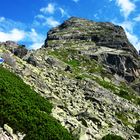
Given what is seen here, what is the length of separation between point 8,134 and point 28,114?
15.5ft

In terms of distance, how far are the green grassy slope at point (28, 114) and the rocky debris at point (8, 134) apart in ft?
1.85

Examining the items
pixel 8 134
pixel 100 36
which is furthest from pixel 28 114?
pixel 100 36

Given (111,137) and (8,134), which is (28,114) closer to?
(8,134)

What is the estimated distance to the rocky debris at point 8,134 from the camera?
117 ft

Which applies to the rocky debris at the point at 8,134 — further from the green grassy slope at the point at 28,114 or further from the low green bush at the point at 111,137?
the low green bush at the point at 111,137

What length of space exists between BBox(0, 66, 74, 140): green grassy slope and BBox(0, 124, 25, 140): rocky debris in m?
0.56

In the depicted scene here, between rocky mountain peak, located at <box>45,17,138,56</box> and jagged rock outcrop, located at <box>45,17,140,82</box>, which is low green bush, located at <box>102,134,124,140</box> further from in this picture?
rocky mountain peak, located at <box>45,17,138,56</box>

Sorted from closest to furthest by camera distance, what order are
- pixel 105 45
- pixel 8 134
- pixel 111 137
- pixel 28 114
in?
pixel 8 134
pixel 28 114
pixel 111 137
pixel 105 45

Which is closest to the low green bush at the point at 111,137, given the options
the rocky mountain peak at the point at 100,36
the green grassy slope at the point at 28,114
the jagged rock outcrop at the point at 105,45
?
the green grassy slope at the point at 28,114

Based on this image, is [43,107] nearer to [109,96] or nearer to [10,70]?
[10,70]

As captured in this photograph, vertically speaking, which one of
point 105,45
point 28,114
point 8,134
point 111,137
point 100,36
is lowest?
point 8,134

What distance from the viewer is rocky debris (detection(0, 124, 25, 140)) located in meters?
35.7

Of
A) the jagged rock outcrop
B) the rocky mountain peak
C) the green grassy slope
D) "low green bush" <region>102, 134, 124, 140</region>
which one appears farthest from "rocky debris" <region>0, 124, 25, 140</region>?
the rocky mountain peak

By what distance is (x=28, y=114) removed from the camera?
135 ft
